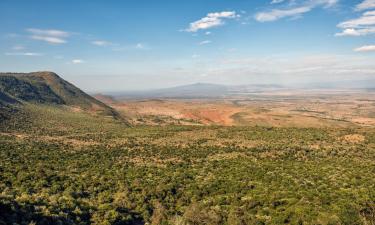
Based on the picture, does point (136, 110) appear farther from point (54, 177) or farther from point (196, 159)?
point (54, 177)

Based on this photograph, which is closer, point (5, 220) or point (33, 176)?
point (5, 220)

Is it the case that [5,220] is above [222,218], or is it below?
above

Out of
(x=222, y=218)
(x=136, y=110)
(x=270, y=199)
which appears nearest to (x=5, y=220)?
(x=222, y=218)

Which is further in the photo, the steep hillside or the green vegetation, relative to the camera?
the steep hillside

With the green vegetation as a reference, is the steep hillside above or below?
above

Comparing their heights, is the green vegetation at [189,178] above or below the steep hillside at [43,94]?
below
